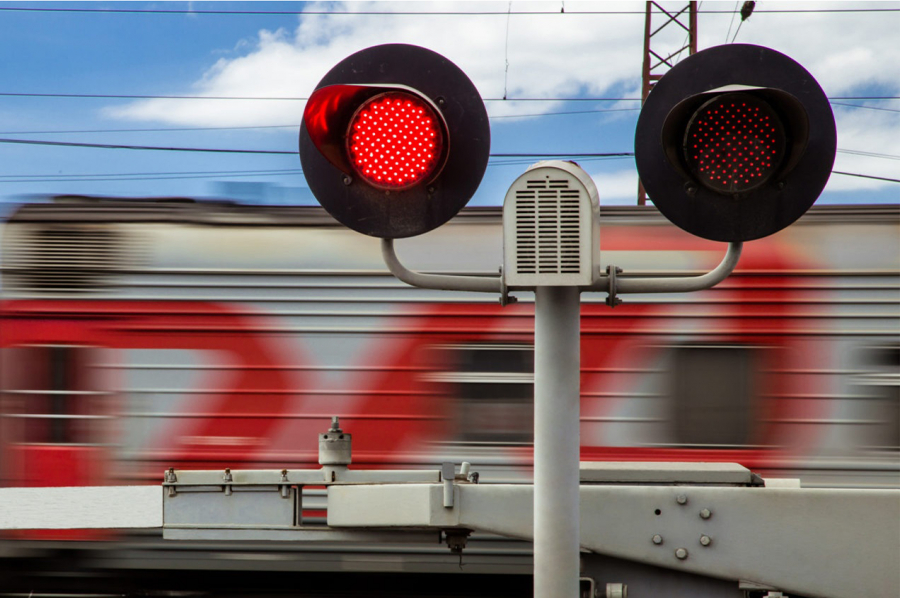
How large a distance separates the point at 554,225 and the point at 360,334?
5.81 m

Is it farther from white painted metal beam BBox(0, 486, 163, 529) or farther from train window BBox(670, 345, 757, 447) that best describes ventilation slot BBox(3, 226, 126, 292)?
white painted metal beam BBox(0, 486, 163, 529)

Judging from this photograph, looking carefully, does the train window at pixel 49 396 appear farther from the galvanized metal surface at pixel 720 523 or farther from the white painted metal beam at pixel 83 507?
the galvanized metal surface at pixel 720 523

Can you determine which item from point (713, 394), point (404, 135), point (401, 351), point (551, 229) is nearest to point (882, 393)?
point (713, 394)

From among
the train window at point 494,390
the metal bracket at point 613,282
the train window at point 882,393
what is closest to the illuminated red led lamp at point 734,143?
the metal bracket at point 613,282

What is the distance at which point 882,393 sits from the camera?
285 inches

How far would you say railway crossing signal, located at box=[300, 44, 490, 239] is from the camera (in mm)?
1867

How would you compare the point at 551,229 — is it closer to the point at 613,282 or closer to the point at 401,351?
the point at 613,282

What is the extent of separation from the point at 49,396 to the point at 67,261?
3.58 feet

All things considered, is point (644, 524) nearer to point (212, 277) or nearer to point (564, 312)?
point (564, 312)

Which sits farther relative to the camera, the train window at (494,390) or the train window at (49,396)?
the train window at (49,396)

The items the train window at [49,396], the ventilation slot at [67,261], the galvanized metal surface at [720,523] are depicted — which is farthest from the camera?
the ventilation slot at [67,261]

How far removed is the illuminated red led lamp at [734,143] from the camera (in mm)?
1787

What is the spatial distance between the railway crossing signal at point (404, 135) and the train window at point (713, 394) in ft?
19.1

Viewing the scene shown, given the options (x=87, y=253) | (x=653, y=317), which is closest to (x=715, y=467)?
(x=653, y=317)
